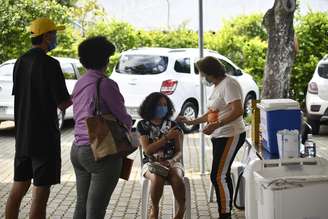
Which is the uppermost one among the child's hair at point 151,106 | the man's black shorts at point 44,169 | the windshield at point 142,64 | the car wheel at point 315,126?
the child's hair at point 151,106

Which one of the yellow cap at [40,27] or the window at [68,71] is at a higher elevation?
the yellow cap at [40,27]

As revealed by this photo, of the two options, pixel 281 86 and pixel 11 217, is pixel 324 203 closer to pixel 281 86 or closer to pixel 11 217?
pixel 11 217

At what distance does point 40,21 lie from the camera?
423 cm

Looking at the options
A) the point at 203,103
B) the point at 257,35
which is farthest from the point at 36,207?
the point at 257,35

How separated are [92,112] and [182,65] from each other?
8028 millimetres

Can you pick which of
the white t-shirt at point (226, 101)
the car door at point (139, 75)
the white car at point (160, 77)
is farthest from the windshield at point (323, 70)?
the white t-shirt at point (226, 101)

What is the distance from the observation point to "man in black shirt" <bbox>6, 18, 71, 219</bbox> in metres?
4.04

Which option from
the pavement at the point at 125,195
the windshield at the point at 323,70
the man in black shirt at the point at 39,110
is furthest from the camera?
the windshield at the point at 323,70

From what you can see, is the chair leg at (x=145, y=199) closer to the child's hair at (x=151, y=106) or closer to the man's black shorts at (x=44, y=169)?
the child's hair at (x=151, y=106)

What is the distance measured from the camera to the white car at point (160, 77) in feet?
36.4

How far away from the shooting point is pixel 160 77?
443 inches

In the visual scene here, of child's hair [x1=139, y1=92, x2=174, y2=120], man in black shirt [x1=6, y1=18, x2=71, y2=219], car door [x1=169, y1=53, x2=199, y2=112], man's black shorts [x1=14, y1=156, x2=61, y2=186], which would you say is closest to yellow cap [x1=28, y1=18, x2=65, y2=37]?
man in black shirt [x1=6, y1=18, x2=71, y2=219]

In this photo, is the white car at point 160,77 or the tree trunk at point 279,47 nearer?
the tree trunk at point 279,47

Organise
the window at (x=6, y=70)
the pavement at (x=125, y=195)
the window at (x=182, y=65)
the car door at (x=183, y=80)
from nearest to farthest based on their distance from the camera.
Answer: the pavement at (x=125, y=195), the window at (x=6, y=70), the car door at (x=183, y=80), the window at (x=182, y=65)
